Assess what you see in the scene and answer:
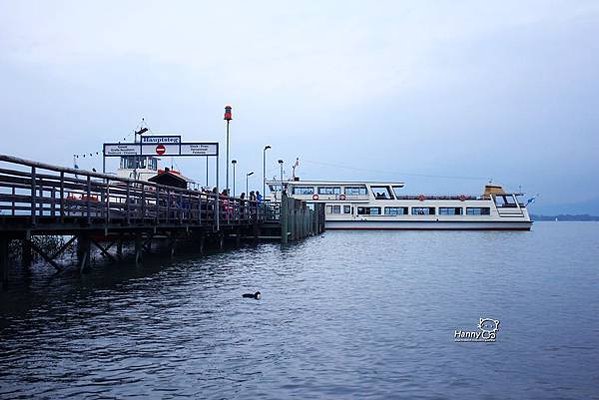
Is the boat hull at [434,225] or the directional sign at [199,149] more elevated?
the directional sign at [199,149]

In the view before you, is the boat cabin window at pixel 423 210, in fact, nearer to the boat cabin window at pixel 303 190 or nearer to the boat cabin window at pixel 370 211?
the boat cabin window at pixel 370 211

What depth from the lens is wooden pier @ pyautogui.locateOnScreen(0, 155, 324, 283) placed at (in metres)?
14.0

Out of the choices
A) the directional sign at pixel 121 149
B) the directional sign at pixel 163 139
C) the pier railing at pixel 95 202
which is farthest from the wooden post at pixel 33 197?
the directional sign at pixel 121 149

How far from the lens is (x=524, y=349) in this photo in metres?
10.4

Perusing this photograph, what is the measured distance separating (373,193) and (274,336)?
62077mm

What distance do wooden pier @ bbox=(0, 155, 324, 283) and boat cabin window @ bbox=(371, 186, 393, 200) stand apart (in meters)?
29.5

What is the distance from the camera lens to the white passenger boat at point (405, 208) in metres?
70.8

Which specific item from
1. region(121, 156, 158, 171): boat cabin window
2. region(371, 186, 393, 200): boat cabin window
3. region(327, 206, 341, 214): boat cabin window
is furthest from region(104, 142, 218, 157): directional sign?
region(371, 186, 393, 200): boat cabin window

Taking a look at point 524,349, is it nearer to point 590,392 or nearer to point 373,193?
point 590,392

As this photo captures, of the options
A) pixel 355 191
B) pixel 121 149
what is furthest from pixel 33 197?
pixel 355 191

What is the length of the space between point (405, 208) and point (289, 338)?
62018mm

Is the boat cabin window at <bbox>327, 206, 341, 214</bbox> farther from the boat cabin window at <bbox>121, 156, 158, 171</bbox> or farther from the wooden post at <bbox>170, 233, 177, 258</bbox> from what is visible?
the wooden post at <bbox>170, 233, 177, 258</bbox>

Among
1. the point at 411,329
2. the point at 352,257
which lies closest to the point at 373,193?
the point at 352,257

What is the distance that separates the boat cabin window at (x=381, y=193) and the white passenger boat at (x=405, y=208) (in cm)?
2
